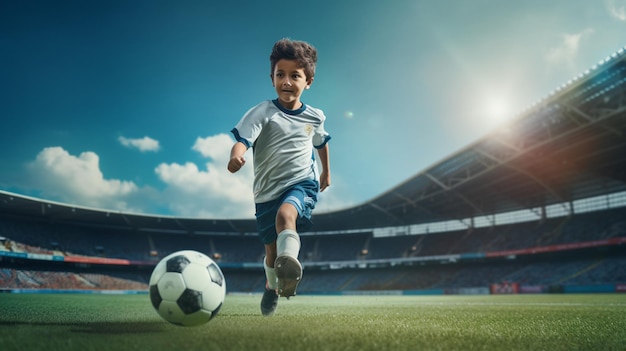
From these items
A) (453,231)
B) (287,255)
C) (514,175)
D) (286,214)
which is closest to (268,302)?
(286,214)

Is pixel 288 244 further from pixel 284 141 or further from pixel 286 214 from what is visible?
pixel 284 141

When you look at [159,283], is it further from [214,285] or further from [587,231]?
[587,231]

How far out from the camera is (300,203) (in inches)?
119

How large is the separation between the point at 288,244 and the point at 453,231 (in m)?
35.5

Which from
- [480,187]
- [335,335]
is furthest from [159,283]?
[480,187]

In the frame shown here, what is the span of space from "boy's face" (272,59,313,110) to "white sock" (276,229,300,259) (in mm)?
1169

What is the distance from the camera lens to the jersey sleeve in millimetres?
2889

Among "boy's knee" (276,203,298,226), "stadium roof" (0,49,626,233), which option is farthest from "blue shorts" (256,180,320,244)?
"stadium roof" (0,49,626,233)

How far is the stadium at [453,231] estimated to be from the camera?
20312mm

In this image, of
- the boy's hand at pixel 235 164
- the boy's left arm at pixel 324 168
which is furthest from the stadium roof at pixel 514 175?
the boy's hand at pixel 235 164

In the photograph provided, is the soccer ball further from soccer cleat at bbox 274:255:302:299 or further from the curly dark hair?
the curly dark hair

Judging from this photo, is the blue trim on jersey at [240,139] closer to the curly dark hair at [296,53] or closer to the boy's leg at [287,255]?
the boy's leg at [287,255]

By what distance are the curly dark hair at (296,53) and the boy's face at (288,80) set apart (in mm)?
39

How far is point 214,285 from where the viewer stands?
2.65 m
